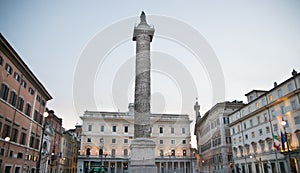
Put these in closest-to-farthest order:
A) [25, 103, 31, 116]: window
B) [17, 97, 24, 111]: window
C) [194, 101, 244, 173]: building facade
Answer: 1. [17, 97, 24, 111]: window
2. [25, 103, 31, 116]: window
3. [194, 101, 244, 173]: building facade

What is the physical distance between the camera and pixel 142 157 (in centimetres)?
2408

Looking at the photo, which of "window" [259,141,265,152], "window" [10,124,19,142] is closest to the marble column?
"window" [10,124,19,142]

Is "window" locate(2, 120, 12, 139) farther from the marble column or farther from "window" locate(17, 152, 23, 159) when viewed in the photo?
the marble column

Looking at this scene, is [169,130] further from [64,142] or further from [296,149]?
[296,149]

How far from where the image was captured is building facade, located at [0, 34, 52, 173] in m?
22.4

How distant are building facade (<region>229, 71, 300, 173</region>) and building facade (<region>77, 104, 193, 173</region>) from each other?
63.5 ft

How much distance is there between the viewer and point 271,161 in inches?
1319

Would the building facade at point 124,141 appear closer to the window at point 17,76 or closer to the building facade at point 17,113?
the building facade at point 17,113

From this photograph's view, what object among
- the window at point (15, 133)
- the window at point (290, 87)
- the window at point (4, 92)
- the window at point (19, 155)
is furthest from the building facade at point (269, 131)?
the window at point (19, 155)

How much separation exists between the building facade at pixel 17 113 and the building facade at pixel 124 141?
26.8 meters

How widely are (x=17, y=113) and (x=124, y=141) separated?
37902 millimetres

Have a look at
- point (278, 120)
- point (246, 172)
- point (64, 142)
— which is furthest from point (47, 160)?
point (278, 120)

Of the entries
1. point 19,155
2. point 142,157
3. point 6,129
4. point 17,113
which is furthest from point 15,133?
point 142,157

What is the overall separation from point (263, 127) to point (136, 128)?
2092 cm
